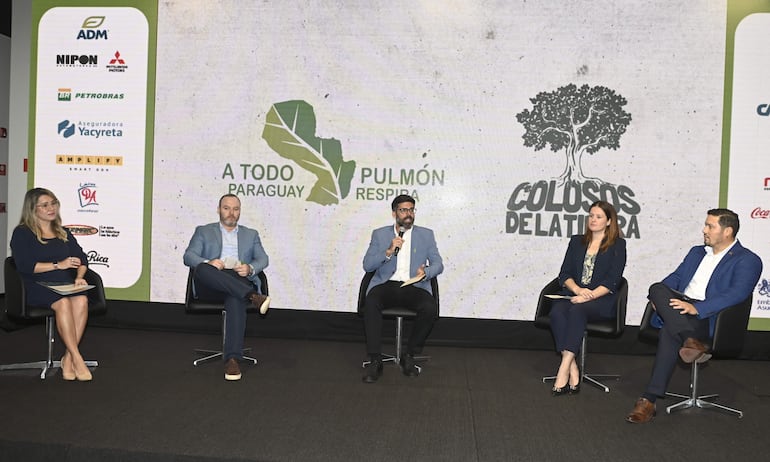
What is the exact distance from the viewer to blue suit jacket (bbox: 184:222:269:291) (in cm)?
478

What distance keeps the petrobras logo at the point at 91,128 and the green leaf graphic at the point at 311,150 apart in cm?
139

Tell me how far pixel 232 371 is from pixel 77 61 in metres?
3.40

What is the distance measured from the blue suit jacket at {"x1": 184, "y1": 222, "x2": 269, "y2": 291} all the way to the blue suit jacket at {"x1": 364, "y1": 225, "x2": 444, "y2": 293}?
2.53ft

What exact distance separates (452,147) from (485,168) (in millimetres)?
324

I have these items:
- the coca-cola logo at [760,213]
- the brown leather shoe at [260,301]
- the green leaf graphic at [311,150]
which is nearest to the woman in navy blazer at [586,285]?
the coca-cola logo at [760,213]

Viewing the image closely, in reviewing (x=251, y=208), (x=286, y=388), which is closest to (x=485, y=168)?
(x=251, y=208)

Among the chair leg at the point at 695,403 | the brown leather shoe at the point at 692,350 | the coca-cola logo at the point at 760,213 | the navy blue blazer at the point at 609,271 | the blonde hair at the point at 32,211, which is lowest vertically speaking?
the chair leg at the point at 695,403

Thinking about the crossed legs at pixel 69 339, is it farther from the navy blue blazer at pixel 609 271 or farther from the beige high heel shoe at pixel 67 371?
the navy blue blazer at pixel 609 271

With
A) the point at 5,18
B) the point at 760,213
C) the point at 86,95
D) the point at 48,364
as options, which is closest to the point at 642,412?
the point at 760,213

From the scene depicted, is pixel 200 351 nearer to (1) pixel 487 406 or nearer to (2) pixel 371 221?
(2) pixel 371 221

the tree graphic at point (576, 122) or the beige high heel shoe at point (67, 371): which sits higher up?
the tree graphic at point (576, 122)

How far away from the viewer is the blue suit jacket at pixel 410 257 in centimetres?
483

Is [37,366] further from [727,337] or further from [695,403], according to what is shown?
[727,337]

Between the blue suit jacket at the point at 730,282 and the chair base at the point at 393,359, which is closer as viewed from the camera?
the blue suit jacket at the point at 730,282
